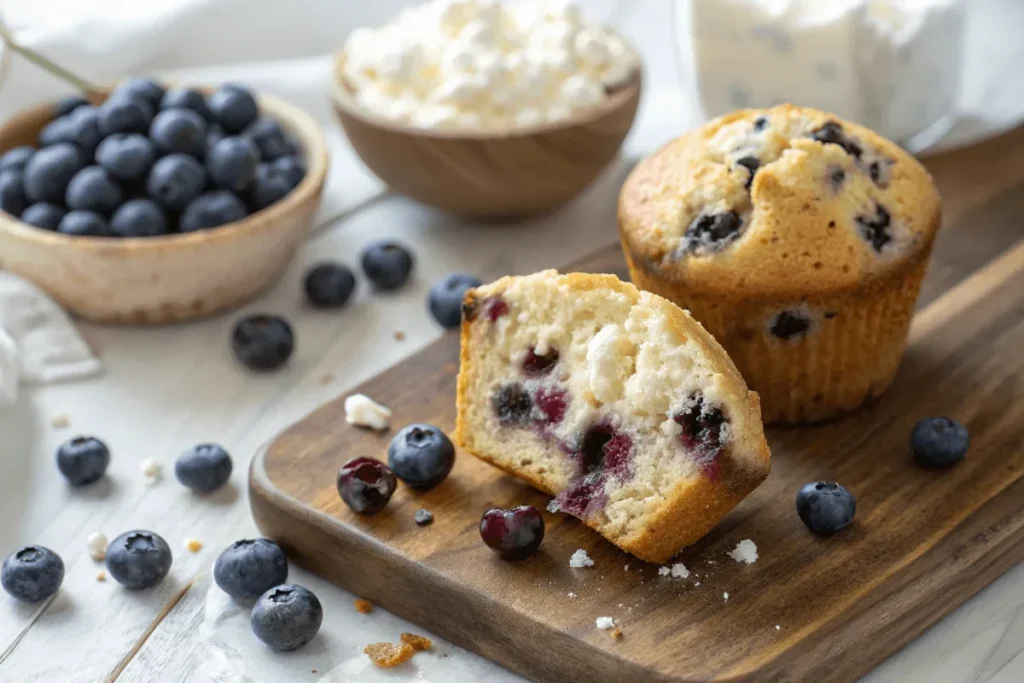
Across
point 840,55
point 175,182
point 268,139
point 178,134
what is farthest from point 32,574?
point 840,55

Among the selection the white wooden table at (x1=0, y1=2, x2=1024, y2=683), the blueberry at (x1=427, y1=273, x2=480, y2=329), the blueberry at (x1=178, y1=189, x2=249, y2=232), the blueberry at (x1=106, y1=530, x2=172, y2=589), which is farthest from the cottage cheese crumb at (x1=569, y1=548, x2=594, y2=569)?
the blueberry at (x1=178, y1=189, x2=249, y2=232)

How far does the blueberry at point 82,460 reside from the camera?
275 cm

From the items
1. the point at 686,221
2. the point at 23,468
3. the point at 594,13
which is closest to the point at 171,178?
the point at 23,468

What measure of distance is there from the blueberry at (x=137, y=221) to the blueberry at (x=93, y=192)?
4 cm

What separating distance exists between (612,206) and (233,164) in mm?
1138

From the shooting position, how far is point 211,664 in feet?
7.59

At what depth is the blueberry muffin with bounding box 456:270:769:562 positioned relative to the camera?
7.39ft

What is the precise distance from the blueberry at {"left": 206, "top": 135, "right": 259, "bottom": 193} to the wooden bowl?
325 millimetres

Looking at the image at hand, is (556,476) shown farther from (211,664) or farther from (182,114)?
(182,114)

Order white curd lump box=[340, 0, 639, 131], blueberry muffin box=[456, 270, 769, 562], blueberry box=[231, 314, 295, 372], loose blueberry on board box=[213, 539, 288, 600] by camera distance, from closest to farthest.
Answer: blueberry muffin box=[456, 270, 769, 562] < loose blueberry on board box=[213, 539, 288, 600] < blueberry box=[231, 314, 295, 372] < white curd lump box=[340, 0, 639, 131]

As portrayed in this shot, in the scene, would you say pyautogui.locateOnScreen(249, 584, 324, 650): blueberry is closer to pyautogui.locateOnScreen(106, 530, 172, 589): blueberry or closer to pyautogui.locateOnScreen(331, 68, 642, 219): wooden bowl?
pyautogui.locateOnScreen(106, 530, 172, 589): blueberry

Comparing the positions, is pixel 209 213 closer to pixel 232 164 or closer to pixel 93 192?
pixel 232 164

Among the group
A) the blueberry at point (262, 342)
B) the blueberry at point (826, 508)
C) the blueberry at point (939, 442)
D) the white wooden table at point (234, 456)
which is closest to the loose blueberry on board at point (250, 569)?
the white wooden table at point (234, 456)

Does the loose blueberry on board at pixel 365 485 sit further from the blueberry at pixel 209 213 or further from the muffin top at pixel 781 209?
the blueberry at pixel 209 213
